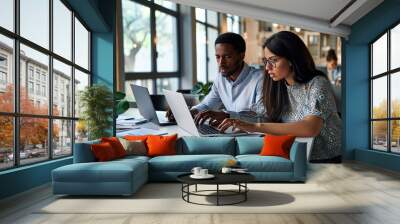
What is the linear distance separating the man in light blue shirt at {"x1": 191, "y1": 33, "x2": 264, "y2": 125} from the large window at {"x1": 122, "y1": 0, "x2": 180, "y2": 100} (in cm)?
790

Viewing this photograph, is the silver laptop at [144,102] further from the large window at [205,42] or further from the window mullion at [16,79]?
the large window at [205,42]

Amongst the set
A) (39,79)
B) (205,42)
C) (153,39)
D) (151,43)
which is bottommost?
(39,79)

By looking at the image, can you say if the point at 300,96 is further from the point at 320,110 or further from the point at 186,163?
the point at 186,163

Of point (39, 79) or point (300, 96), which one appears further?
point (39, 79)

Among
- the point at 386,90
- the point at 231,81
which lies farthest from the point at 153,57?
the point at 231,81

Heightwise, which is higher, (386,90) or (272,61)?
(386,90)

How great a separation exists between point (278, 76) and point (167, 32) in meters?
11.7

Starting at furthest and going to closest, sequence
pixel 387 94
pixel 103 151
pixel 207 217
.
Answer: pixel 387 94 → pixel 103 151 → pixel 207 217

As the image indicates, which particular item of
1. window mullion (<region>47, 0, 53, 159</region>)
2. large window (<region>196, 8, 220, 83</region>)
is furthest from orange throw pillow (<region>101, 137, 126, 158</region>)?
large window (<region>196, 8, 220, 83</region>)

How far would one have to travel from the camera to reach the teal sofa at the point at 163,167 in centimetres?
456

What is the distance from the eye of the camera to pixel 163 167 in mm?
5617

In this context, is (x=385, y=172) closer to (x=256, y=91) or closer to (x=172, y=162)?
(x=172, y=162)

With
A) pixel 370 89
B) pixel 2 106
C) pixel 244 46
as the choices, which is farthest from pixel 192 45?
pixel 244 46

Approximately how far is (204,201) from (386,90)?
14.4 feet
